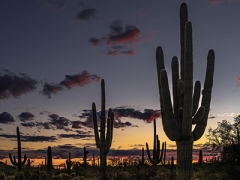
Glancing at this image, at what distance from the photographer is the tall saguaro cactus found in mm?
18078

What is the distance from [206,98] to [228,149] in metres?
2.80

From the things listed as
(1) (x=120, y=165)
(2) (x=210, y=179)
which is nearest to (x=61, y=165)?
(1) (x=120, y=165)

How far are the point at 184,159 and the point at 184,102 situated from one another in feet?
9.35

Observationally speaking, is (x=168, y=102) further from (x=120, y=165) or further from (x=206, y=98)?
(x=120, y=165)

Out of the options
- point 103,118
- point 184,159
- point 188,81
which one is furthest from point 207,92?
point 103,118

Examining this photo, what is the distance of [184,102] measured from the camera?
59.4 feet

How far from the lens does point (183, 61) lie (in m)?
19.3

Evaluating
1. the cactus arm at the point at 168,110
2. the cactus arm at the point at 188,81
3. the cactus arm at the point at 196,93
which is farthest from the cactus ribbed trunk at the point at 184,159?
the cactus arm at the point at 196,93

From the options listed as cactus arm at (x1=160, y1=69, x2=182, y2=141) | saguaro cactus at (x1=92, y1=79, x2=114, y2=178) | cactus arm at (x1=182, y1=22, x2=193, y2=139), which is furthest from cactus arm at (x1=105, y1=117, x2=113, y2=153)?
cactus arm at (x1=182, y1=22, x2=193, y2=139)

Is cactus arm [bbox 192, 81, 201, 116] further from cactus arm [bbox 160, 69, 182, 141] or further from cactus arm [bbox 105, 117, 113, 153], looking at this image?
cactus arm [bbox 105, 117, 113, 153]

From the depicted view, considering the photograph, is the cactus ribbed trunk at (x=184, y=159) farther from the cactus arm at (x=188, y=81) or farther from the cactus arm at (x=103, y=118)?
the cactus arm at (x=103, y=118)

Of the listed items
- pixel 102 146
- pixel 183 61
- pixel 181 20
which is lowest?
pixel 102 146

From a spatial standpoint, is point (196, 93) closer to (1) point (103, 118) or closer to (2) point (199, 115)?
(2) point (199, 115)

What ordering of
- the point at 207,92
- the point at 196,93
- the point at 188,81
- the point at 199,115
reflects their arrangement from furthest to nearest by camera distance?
the point at 196,93 → the point at 207,92 → the point at 199,115 → the point at 188,81
